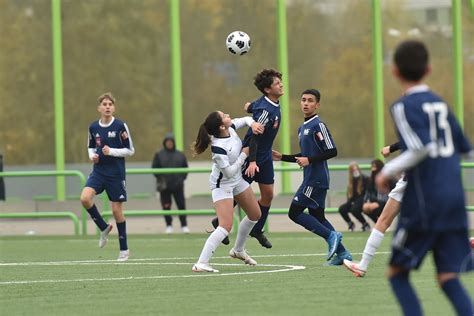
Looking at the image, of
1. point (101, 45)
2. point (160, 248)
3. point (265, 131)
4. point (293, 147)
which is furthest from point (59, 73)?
point (265, 131)

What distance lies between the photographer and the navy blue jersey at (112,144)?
16047 mm

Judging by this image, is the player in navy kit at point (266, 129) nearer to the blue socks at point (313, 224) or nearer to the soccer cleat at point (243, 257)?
the soccer cleat at point (243, 257)

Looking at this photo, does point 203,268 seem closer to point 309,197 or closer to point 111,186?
point 309,197

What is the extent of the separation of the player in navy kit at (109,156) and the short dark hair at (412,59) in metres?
9.22

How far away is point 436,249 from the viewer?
22.8ft

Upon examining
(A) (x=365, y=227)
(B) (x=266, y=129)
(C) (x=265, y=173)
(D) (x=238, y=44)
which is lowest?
(A) (x=365, y=227)

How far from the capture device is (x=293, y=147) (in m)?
27.3

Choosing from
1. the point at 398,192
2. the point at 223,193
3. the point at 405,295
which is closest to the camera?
the point at 405,295

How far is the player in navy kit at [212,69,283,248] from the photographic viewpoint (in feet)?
44.5

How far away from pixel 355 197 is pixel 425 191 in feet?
49.8

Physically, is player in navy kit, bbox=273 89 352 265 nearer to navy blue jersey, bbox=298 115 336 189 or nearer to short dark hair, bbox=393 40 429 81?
navy blue jersey, bbox=298 115 336 189

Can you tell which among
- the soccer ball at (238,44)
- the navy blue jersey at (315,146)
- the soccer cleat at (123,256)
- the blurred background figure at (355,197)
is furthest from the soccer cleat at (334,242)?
the blurred background figure at (355,197)

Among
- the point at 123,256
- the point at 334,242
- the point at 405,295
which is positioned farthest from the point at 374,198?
the point at 405,295

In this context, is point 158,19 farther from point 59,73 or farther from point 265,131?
point 265,131
